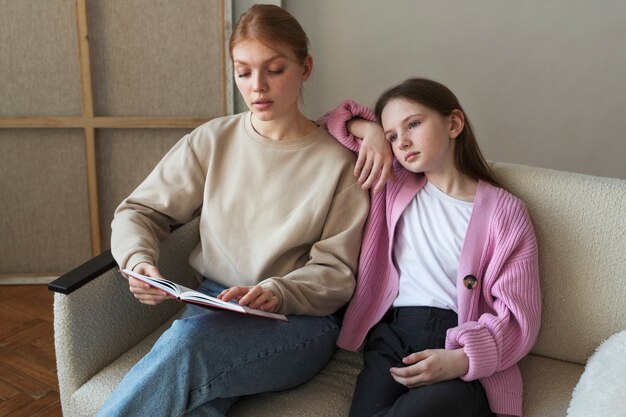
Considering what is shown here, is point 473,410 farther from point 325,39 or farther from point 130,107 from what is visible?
point 130,107

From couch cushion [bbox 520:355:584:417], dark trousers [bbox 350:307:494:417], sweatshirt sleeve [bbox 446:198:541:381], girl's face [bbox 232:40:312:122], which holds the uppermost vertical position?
girl's face [bbox 232:40:312:122]

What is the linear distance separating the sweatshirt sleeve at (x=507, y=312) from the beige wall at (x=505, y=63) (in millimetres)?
972

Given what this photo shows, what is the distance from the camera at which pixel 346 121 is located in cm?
171

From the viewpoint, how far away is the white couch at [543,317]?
148 cm

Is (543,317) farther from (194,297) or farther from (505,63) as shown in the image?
(505,63)

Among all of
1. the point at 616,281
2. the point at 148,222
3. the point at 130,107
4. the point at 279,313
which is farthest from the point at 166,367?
the point at 130,107

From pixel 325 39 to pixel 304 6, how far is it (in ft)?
0.43

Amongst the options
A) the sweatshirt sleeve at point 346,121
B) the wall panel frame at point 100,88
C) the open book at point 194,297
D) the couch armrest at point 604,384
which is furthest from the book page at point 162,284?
the wall panel frame at point 100,88

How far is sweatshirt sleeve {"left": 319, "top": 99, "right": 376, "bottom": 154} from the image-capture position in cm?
167

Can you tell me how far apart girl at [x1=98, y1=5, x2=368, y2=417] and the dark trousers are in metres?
0.12

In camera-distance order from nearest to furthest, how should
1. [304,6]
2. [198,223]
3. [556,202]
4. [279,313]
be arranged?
1. [279,313]
2. [556,202]
3. [198,223]
4. [304,6]

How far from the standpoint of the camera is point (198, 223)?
5.99 ft

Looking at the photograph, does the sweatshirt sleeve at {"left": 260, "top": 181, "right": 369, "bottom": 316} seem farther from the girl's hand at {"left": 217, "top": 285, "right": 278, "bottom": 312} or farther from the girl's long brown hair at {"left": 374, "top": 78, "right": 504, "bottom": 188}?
the girl's long brown hair at {"left": 374, "top": 78, "right": 504, "bottom": 188}

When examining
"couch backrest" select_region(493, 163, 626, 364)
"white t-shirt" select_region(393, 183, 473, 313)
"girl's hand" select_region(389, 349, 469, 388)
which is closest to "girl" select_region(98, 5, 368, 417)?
"white t-shirt" select_region(393, 183, 473, 313)
